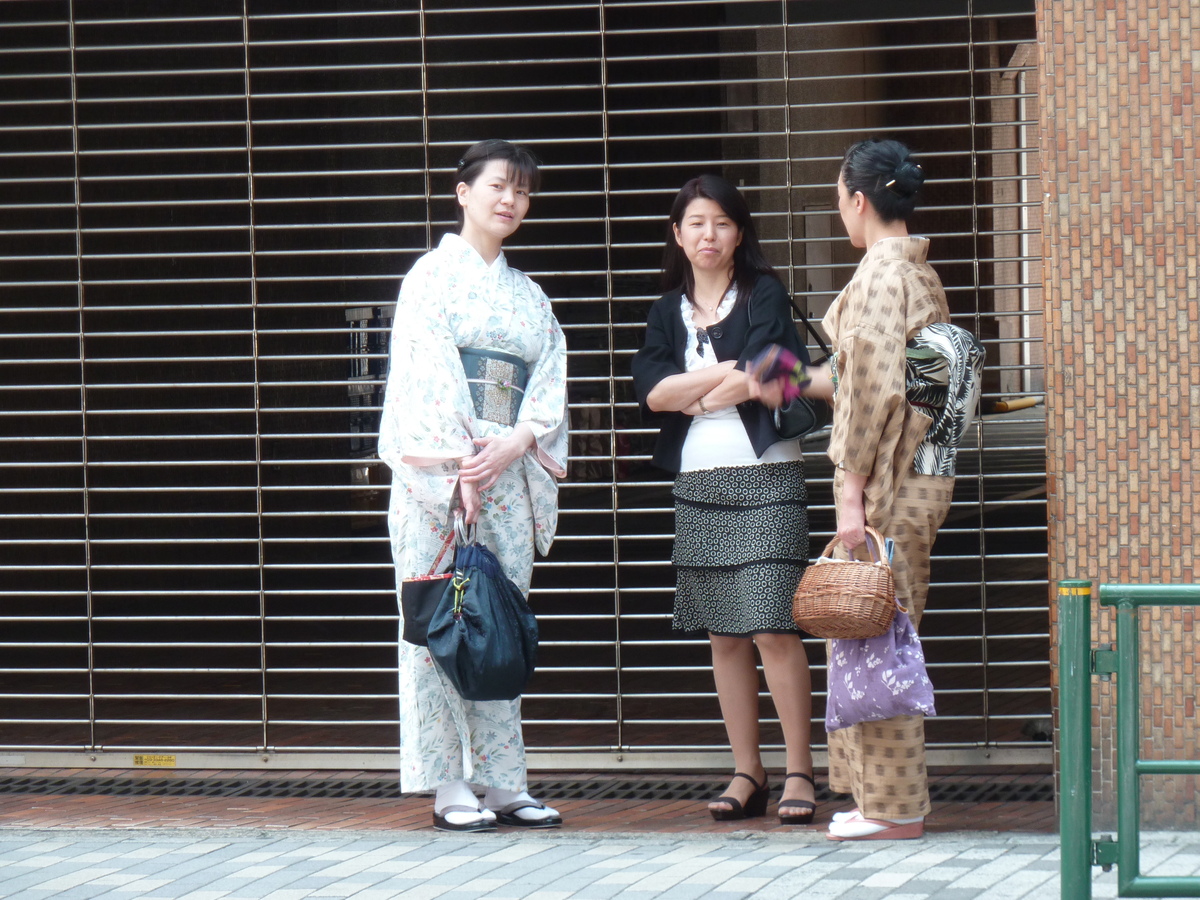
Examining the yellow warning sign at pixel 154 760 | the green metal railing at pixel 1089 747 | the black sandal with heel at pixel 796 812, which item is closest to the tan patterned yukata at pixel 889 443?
the black sandal with heel at pixel 796 812

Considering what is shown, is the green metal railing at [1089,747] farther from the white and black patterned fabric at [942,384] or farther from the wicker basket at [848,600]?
the white and black patterned fabric at [942,384]

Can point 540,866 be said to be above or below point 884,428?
below

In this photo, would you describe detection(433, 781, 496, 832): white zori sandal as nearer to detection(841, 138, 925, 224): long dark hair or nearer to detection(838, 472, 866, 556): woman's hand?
detection(838, 472, 866, 556): woman's hand

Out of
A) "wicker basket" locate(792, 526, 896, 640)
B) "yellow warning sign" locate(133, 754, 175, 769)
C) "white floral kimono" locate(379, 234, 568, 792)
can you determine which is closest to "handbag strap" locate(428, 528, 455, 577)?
"white floral kimono" locate(379, 234, 568, 792)

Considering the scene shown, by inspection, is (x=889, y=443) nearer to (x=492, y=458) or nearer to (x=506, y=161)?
(x=492, y=458)

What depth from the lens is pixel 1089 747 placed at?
2934 millimetres

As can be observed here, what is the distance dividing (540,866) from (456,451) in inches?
46.5

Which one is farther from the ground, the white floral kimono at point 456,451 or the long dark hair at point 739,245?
the long dark hair at point 739,245

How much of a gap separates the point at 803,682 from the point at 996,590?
4.99 metres

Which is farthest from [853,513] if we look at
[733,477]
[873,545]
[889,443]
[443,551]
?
[443,551]

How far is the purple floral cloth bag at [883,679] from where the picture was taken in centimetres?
405

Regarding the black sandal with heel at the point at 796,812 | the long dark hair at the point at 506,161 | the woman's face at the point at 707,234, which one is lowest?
the black sandal with heel at the point at 796,812

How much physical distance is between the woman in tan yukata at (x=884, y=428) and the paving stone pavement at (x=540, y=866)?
0.16 meters

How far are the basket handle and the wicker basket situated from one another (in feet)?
0.11
